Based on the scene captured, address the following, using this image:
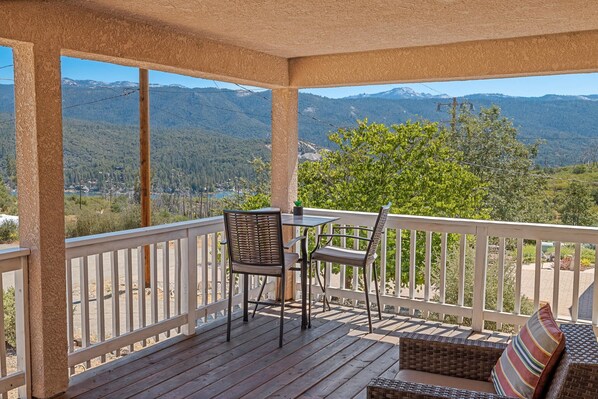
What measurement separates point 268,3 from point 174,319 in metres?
2.60

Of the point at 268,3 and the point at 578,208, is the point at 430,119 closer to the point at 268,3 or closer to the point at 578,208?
Result: the point at 578,208

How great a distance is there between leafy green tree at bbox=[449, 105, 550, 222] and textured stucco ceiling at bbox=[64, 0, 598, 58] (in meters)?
14.5

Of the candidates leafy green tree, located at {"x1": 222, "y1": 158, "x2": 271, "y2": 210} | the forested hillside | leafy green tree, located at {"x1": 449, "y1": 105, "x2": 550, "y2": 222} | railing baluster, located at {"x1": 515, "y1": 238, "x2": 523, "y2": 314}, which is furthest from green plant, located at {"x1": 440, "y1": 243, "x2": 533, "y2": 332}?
leafy green tree, located at {"x1": 449, "y1": 105, "x2": 550, "y2": 222}

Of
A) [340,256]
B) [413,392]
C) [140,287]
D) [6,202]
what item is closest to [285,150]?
[340,256]

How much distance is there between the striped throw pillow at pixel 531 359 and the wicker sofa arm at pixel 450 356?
0.47 ft

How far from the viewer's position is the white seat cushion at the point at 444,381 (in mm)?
2424

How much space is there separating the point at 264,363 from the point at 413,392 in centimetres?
217

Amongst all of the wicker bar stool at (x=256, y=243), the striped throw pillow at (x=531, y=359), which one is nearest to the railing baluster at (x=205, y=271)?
the wicker bar stool at (x=256, y=243)

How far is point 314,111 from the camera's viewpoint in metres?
13.3

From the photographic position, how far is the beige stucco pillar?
18.5 feet

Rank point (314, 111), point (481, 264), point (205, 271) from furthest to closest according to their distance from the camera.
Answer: point (314, 111)
point (205, 271)
point (481, 264)

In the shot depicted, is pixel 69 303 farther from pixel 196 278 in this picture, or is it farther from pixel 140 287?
pixel 196 278

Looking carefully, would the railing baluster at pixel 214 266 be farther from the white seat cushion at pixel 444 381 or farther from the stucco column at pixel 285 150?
the white seat cushion at pixel 444 381

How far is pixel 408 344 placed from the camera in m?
2.64
